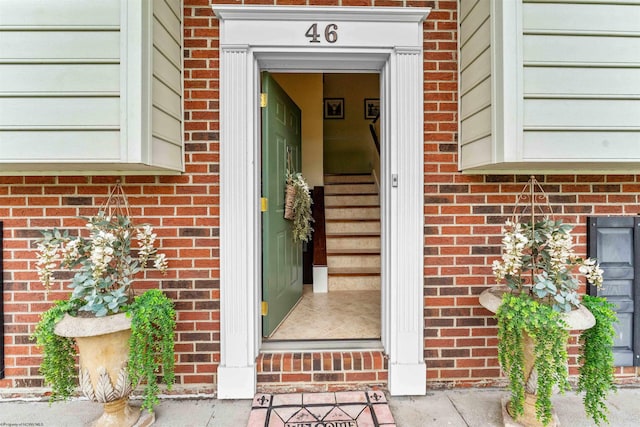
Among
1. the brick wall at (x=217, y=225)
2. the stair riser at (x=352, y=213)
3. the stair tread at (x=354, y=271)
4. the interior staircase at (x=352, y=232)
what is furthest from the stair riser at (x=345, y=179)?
the brick wall at (x=217, y=225)

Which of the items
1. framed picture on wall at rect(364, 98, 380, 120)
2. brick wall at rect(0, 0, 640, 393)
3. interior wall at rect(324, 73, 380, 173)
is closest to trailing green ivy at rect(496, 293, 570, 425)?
brick wall at rect(0, 0, 640, 393)

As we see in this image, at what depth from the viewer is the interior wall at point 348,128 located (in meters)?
6.11

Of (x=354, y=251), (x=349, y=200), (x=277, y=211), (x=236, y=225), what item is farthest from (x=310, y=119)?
(x=236, y=225)

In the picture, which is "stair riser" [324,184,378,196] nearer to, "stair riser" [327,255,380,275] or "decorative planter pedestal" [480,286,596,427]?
"stair riser" [327,255,380,275]

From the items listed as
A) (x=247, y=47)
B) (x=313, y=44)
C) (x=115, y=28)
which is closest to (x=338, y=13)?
(x=313, y=44)

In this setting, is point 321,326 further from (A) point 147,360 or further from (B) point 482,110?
(B) point 482,110

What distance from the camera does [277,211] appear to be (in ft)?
8.04

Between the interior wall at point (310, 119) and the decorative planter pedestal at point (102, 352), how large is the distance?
3.25 m

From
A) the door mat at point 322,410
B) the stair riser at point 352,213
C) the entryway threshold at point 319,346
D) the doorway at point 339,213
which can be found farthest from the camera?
the stair riser at point 352,213

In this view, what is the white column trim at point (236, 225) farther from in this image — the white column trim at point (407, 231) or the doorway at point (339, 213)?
the white column trim at point (407, 231)

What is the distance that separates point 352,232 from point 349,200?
0.60 meters

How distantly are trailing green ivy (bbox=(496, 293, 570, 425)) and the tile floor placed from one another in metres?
0.82

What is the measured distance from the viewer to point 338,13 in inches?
72.4

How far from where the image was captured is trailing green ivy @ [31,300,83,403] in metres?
1.49
